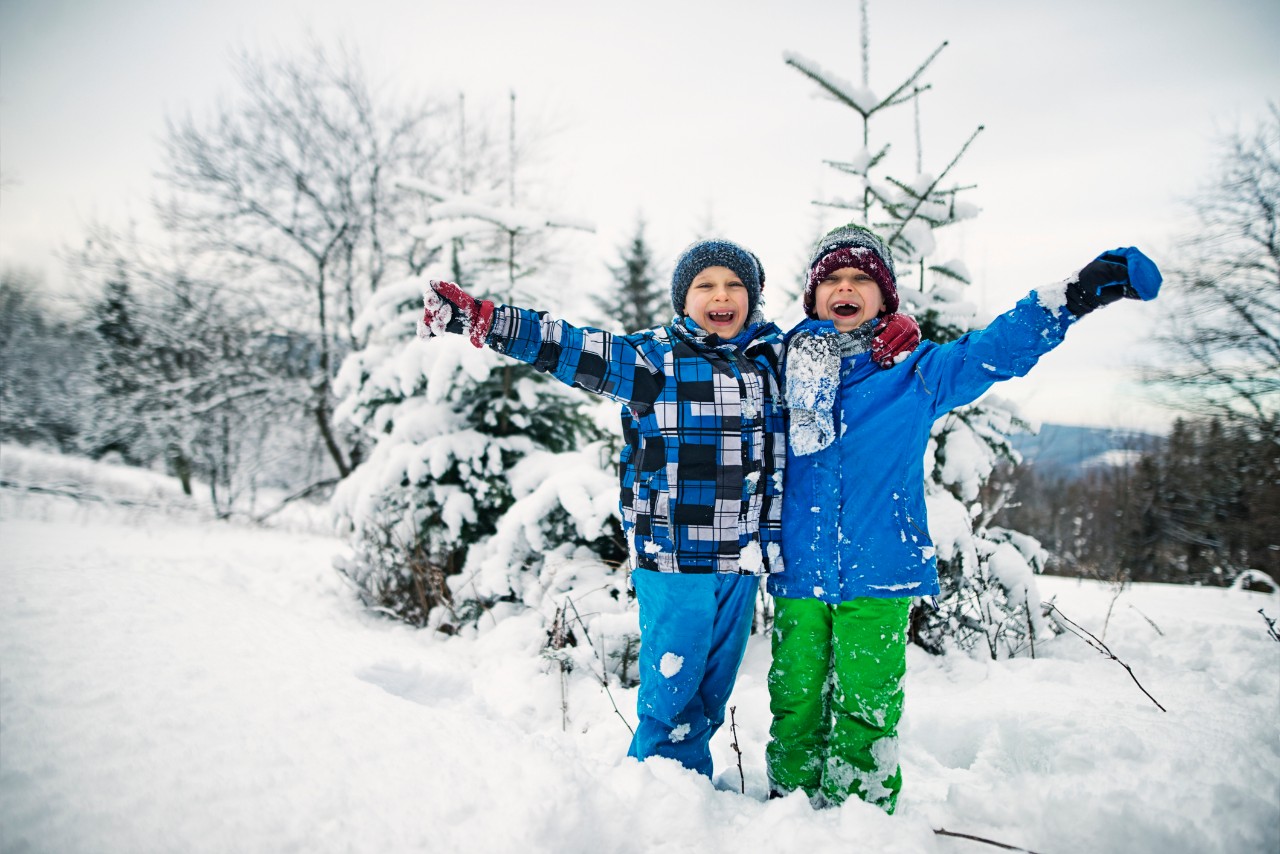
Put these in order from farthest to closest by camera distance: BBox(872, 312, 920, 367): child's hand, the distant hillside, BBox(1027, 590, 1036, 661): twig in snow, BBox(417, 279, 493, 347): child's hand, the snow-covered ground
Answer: the distant hillside, BBox(1027, 590, 1036, 661): twig in snow, BBox(872, 312, 920, 367): child's hand, BBox(417, 279, 493, 347): child's hand, the snow-covered ground

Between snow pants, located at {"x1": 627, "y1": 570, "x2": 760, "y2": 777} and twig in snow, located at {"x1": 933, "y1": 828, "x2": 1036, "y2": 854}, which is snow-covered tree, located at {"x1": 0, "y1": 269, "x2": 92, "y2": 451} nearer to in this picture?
snow pants, located at {"x1": 627, "y1": 570, "x2": 760, "y2": 777}

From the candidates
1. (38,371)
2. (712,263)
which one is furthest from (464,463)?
(38,371)

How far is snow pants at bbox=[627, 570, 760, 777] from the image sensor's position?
1.75m

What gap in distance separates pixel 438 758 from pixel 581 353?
119 cm

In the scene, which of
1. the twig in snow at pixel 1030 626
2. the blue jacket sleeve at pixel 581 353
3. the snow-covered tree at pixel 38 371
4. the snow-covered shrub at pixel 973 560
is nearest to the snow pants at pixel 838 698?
the blue jacket sleeve at pixel 581 353

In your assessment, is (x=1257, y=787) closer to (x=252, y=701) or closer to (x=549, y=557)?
(x=252, y=701)

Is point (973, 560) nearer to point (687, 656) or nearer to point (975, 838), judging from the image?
point (975, 838)

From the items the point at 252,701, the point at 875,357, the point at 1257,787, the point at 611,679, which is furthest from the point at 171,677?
the point at 1257,787

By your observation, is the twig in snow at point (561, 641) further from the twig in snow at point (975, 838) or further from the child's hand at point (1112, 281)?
the child's hand at point (1112, 281)

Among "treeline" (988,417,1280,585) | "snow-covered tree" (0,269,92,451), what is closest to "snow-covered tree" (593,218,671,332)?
"treeline" (988,417,1280,585)

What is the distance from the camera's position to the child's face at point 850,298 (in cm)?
187

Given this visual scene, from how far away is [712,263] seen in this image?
6.61 ft

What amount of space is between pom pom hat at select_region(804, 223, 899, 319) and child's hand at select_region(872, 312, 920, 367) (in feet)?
0.71

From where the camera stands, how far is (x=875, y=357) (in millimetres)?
1771
